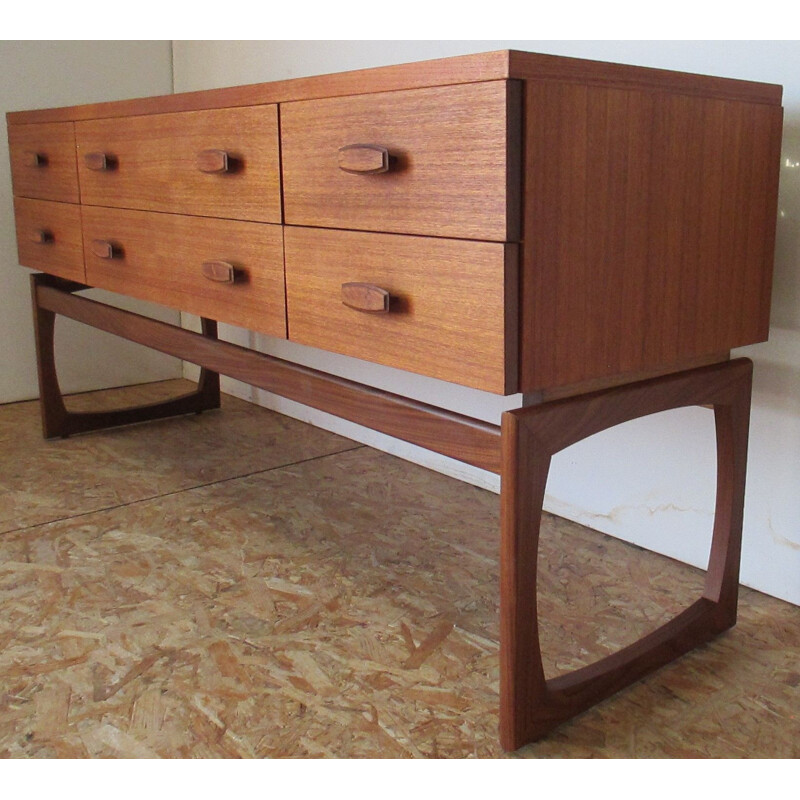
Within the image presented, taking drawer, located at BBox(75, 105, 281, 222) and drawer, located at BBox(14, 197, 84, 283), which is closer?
drawer, located at BBox(75, 105, 281, 222)

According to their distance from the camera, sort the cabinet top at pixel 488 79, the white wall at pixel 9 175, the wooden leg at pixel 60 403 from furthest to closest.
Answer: the white wall at pixel 9 175, the wooden leg at pixel 60 403, the cabinet top at pixel 488 79

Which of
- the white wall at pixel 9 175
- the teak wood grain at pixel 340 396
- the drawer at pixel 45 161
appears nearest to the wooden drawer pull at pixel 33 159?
the drawer at pixel 45 161

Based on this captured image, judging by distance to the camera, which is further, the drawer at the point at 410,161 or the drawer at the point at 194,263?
the drawer at the point at 194,263

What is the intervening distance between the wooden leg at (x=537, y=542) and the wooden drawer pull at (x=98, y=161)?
100 cm

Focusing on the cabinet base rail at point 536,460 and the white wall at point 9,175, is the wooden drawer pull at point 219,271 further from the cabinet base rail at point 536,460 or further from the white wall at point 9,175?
the white wall at point 9,175

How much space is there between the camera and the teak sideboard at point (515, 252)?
91 centimetres

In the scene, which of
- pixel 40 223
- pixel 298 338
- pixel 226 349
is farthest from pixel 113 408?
pixel 298 338

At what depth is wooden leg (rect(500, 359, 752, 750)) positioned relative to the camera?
969 millimetres

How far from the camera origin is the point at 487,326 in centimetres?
92

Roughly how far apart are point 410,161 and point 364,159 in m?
0.06

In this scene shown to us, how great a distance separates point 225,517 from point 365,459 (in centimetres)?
43

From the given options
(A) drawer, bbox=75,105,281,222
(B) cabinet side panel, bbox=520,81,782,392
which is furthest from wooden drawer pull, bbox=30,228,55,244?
(B) cabinet side panel, bbox=520,81,782,392

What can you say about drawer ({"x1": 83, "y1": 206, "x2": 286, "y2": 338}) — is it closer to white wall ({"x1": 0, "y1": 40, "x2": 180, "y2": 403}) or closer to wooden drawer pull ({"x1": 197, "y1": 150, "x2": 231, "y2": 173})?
wooden drawer pull ({"x1": 197, "y1": 150, "x2": 231, "y2": 173})

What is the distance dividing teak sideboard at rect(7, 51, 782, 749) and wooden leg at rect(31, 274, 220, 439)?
870 mm
